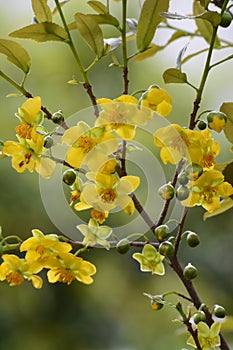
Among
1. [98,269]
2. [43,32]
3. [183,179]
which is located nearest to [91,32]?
[43,32]

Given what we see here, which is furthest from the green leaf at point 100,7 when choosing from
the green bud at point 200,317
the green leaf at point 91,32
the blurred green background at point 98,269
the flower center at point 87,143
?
the blurred green background at point 98,269

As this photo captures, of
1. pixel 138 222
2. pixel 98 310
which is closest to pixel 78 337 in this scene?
pixel 98 310

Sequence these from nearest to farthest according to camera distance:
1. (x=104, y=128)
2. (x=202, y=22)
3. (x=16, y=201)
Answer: (x=104, y=128), (x=202, y=22), (x=16, y=201)

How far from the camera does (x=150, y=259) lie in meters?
0.41

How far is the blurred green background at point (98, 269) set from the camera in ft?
7.25

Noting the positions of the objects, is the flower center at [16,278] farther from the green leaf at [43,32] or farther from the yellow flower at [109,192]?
the green leaf at [43,32]

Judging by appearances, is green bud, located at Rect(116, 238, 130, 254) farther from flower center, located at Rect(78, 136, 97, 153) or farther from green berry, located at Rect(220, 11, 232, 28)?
green berry, located at Rect(220, 11, 232, 28)

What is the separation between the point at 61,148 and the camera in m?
0.43

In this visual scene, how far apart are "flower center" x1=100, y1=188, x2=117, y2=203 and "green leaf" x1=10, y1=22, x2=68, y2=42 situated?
12cm

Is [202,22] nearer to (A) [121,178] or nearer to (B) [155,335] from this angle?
(A) [121,178]

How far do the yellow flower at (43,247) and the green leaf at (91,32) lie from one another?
140mm

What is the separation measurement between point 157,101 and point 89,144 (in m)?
0.05

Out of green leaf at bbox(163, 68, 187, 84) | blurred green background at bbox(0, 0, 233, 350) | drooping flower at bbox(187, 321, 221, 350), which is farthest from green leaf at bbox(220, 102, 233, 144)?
blurred green background at bbox(0, 0, 233, 350)

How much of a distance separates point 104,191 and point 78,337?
79.4 inches
